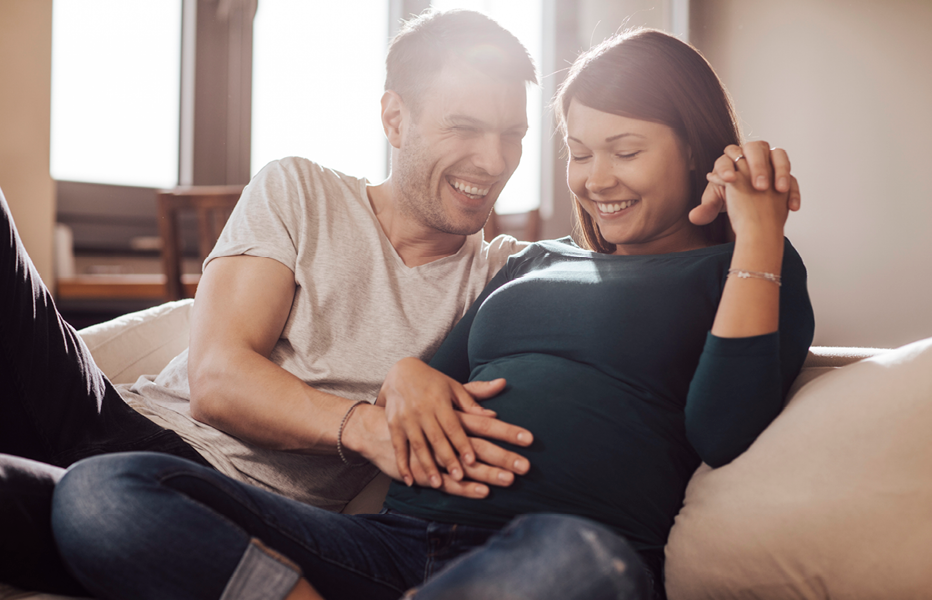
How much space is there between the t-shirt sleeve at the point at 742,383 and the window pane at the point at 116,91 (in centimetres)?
348

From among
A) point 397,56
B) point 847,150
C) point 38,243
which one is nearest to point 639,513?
point 397,56

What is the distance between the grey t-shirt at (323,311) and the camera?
1119 mm

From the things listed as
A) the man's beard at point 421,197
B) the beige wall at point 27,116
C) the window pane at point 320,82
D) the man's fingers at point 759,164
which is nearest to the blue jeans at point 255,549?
the man's fingers at point 759,164

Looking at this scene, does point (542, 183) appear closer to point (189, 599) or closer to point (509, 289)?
point (509, 289)

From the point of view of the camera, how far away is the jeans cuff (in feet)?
2.16

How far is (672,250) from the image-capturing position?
1145 millimetres

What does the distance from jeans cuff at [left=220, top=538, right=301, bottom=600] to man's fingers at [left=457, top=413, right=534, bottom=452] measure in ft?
0.97

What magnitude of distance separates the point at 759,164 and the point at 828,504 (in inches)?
17.4

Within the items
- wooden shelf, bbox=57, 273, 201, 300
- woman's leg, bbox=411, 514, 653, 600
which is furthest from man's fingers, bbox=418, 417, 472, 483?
wooden shelf, bbox=57, 273, 201, 300

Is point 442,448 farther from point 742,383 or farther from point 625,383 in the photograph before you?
point 742,383

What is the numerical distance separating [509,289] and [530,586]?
1.86ft

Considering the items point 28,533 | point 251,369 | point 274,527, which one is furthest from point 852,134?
point 28,533

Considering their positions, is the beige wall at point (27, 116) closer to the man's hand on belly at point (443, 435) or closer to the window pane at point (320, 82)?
the window pane at point (320, 82)

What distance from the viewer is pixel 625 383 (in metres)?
0.92
